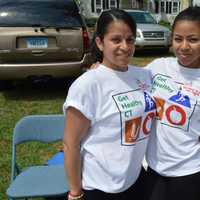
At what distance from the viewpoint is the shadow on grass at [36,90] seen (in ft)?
24.2

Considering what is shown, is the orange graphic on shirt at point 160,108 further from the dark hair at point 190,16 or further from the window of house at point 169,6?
the window of house at point 169,6

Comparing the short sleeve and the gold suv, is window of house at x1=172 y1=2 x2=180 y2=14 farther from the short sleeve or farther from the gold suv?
the short sleeve

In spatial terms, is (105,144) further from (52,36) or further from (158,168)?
(52,36)

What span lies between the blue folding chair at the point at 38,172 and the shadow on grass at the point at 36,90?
12.7 ft

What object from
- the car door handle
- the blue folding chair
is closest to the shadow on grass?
the car door handle

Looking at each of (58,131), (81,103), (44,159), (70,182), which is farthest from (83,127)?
(44,159)

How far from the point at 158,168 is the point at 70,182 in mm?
466

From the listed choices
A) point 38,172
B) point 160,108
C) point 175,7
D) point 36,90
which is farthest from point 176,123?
point 175,7

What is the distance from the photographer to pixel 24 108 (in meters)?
6.64

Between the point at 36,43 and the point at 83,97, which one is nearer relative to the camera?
the point at 83,97

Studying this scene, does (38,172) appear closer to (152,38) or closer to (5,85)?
(5,85)

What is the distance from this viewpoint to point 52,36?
268 inches

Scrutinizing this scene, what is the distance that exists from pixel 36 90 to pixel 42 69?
3.57ft

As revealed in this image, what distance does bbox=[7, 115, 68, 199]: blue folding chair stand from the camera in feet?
9.57
